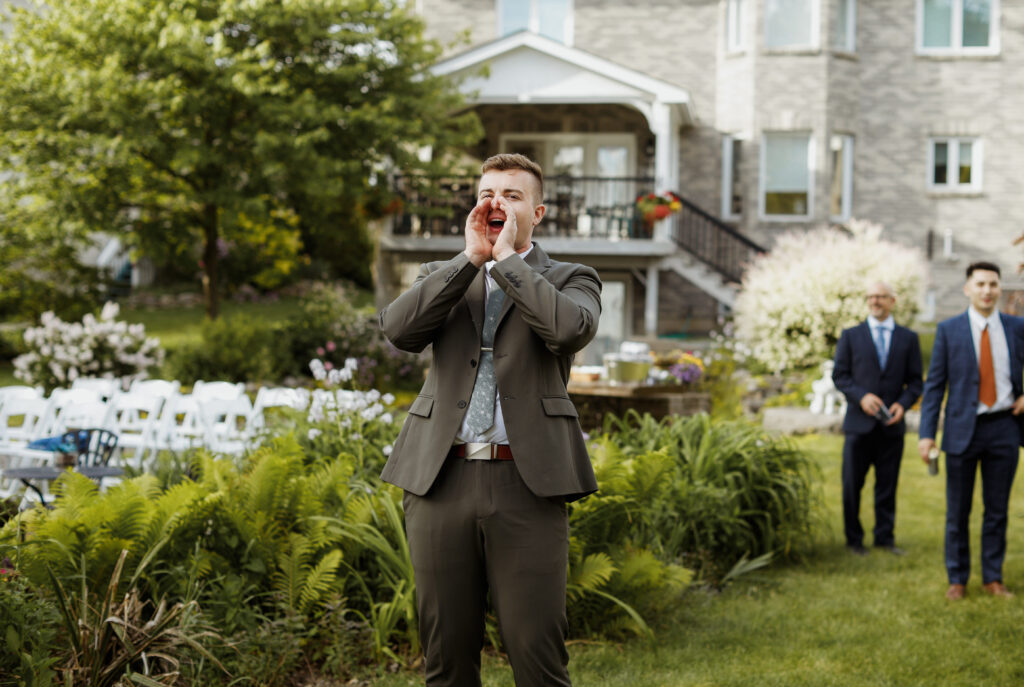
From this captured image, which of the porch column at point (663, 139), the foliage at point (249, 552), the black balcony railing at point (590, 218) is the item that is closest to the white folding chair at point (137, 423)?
the foliage at point (249, 552)

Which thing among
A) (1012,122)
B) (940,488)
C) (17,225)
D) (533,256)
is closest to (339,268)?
(17,225)

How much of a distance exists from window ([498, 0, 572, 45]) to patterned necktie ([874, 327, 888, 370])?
14.7 metres

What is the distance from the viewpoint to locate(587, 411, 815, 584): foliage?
580 centimetres

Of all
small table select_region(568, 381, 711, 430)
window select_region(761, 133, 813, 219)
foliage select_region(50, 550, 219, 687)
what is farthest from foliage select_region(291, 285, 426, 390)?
foliage select_region(50, 550, 219, 687)

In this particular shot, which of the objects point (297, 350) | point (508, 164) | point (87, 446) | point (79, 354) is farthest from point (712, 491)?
point (297, 350)

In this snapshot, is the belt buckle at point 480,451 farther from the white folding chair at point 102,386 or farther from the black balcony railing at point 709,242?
the black balcony railing at point 709,242

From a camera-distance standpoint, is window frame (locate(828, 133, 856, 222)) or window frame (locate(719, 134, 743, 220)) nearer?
window frame (locate(828, 133, 856, 222))

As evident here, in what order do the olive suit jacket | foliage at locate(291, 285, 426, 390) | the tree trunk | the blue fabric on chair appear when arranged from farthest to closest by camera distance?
the tree trunk → foliage at locate(291, 285, 426, 390) → the blue fabric on chair → the olive suit jacket

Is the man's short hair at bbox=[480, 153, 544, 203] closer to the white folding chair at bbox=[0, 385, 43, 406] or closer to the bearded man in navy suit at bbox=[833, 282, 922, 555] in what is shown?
the bearded man in navy suit at bbox=[833, 282, 922, 555]

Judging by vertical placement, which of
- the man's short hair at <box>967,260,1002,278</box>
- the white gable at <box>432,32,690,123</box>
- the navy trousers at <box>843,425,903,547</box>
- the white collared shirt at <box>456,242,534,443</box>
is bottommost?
the navy trousers at <box>843,425,903,547</box>

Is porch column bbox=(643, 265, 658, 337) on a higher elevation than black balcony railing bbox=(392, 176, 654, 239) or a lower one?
lower

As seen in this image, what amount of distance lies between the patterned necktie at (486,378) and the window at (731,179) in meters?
18.0

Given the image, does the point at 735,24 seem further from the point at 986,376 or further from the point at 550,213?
the point at 986,376

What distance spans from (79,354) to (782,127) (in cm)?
1342
